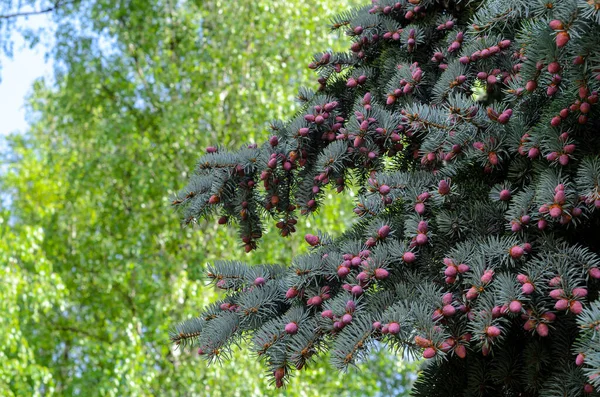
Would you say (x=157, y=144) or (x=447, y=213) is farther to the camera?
(x=157, y=144)

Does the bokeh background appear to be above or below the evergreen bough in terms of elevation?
above

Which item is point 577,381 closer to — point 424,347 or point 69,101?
point 424,347

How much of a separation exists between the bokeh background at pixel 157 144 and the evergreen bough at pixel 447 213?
464 cm

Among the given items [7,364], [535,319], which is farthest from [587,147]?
[7,364]

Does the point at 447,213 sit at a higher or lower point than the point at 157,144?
lower

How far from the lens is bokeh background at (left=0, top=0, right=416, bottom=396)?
709cm

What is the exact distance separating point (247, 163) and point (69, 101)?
6513 millimetres

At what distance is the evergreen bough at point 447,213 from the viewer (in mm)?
1574

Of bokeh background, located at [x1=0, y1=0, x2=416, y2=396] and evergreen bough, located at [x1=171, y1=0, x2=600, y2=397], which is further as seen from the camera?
bokeh background, located at [x1=0, y1=0, x2=416, y2=396]

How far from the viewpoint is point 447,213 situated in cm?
190

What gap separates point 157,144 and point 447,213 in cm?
622

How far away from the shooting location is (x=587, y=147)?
5.82 ft

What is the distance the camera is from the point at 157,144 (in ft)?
25.6

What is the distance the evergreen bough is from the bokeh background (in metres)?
4.64
